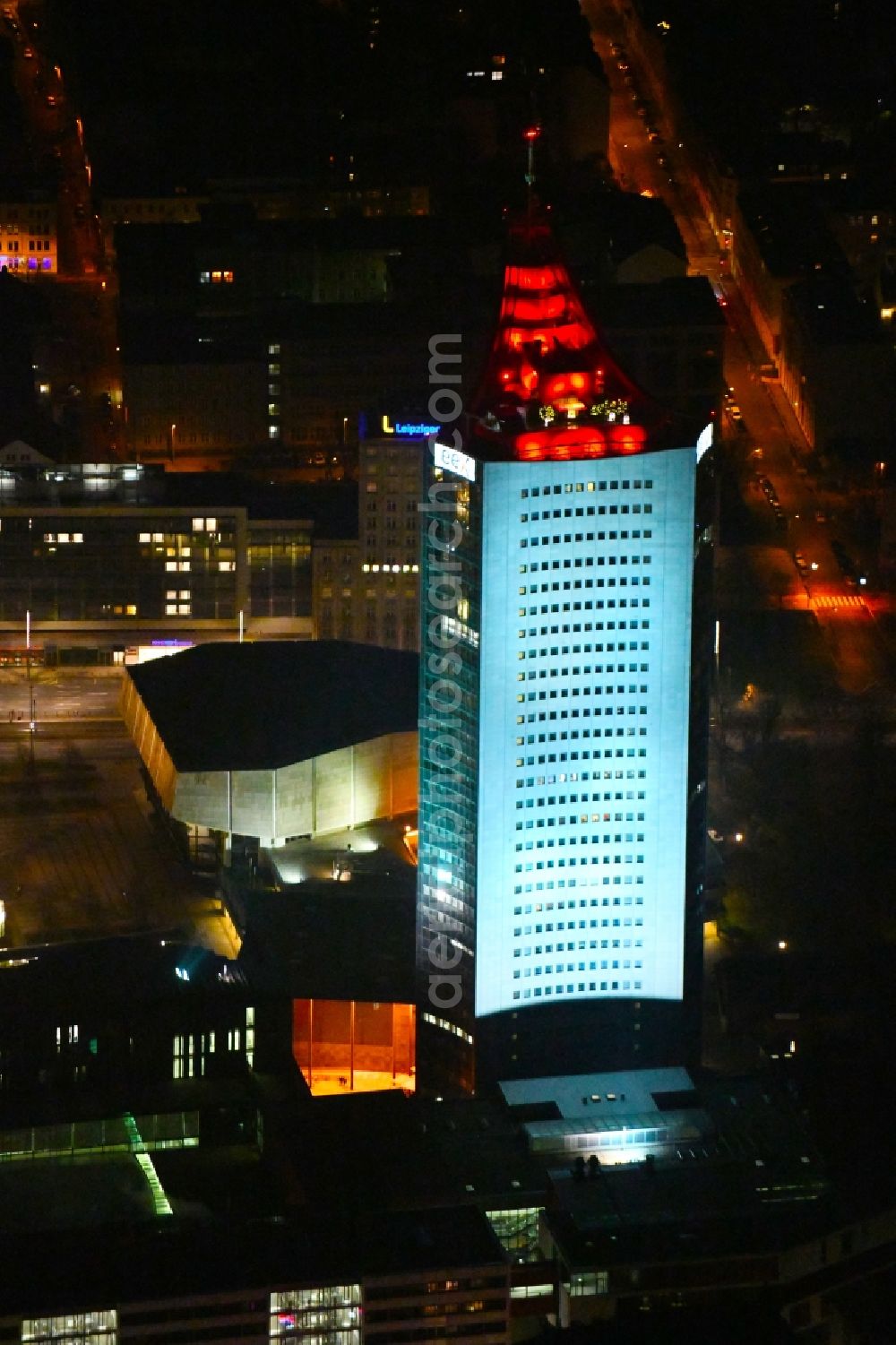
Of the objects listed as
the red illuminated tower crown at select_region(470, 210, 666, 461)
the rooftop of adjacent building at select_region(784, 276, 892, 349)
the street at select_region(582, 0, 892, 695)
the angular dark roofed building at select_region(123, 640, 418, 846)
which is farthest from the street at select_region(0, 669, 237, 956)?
the rooftop of adjacent building at select_region(784, 276, 892, 349)

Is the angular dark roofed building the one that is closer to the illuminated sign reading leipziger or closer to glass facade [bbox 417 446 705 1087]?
glass facade [bbox 417 446 705 1087]

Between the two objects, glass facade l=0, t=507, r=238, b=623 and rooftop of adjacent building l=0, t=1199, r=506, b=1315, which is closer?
rooftop of adjacent building l=0, t=1199, r=506, b=1315

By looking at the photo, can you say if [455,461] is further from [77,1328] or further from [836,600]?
[836,600]

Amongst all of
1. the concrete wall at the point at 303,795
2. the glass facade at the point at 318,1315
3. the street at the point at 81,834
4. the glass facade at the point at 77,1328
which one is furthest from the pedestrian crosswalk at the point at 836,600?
the glass facade at the point at 77,1328

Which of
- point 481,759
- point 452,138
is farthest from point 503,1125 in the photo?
point 452,138

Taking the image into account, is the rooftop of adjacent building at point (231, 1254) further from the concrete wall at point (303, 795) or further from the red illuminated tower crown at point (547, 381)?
the concrete wall at point (303, 795)

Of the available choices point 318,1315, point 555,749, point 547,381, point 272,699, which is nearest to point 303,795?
point 272,699

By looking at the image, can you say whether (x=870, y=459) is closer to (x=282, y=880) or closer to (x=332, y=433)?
(x=332, y=433)
